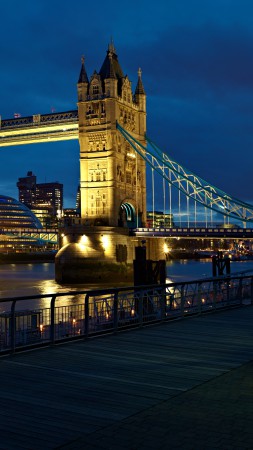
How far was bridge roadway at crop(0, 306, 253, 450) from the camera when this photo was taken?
5918 mm

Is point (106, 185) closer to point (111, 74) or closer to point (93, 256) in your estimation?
point (93, 256)

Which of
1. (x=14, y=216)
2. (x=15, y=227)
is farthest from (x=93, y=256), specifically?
(x=14, y=216)

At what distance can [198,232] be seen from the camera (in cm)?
5862

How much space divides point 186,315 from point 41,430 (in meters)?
9.97

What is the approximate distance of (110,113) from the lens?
6044 cm

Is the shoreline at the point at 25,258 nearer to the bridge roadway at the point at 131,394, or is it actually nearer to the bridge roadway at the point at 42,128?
the bridge roadway at the point at 42,128

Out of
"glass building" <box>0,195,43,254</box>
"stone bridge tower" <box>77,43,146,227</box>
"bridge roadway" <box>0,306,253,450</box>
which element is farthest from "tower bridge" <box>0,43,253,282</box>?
"glass building" <box>0,195,43,254</box>

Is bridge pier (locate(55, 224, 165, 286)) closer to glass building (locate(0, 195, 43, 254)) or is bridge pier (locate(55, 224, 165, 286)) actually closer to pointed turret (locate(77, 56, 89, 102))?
pointed turret (locate(77, 56, 89, 102))

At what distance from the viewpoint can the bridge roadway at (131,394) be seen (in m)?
5.92

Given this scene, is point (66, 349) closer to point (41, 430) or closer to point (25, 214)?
point (41, 430)

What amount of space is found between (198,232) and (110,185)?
31.9ft

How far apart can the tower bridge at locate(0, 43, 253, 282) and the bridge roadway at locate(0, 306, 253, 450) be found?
44401 mm

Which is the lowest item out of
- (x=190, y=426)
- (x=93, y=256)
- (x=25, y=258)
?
(x=190, y=426)

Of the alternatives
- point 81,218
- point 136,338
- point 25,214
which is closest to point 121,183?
point 81,218
